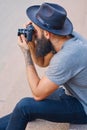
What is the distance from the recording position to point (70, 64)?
5.61ft

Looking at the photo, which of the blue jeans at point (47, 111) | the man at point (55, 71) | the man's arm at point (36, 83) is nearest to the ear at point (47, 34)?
the man at point (55, 71)

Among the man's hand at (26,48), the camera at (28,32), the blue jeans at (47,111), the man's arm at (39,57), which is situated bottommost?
the blue jeans at (47,111)

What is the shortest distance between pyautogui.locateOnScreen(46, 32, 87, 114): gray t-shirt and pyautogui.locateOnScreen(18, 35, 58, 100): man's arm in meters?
0.04

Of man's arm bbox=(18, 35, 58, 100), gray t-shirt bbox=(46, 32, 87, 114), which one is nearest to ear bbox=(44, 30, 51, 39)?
gray t-shirt bbox=(46, 32, 87, 114)

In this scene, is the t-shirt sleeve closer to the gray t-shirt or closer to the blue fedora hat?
the gray t-shirt

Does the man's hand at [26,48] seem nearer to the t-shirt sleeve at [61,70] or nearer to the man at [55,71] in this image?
the man at [55,71]

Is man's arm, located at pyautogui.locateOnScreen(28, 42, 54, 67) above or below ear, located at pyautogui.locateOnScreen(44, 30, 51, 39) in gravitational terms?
below

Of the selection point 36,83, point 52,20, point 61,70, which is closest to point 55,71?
point 61,70

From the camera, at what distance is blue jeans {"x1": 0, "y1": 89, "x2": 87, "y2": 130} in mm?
1878

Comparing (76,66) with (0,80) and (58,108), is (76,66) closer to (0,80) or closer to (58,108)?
(58,108)

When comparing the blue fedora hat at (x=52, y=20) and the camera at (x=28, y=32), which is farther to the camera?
the camera at (x=28, y=32)

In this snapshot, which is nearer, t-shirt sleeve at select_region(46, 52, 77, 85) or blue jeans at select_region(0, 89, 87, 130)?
t-shirt sleeve at select_region(46, 52, 77, 85)

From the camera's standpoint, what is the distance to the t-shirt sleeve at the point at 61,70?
5.60ft

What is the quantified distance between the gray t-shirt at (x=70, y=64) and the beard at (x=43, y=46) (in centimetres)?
9
